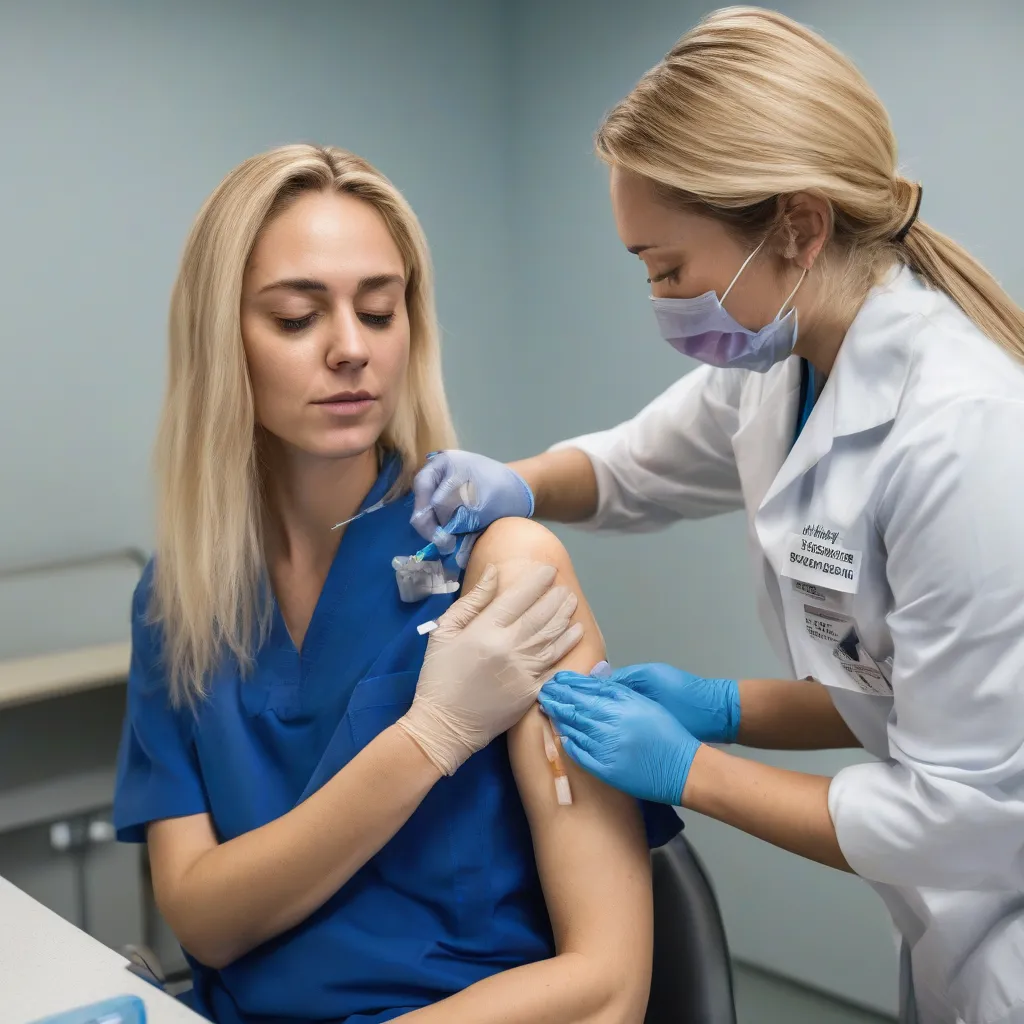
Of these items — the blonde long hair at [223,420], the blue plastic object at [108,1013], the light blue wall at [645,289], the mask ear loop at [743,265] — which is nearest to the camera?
the blue plastic object at [108,1013]

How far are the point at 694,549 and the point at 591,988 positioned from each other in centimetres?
163

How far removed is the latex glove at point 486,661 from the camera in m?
1.24

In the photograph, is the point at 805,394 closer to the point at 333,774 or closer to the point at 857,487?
the point at 857,487

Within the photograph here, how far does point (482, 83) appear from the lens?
2979mm

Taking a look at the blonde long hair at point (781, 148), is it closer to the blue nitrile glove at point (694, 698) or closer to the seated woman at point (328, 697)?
the seated woman at point (328, 697)

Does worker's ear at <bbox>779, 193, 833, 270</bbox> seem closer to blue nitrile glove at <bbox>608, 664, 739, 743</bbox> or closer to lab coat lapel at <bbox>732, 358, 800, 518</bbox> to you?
lab coat lapel at <bbox>732, 358, 800, 518</bbox>

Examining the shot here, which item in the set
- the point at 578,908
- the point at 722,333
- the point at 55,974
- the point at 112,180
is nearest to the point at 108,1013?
the point at 55,974

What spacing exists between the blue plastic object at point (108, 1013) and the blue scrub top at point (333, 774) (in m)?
0.25

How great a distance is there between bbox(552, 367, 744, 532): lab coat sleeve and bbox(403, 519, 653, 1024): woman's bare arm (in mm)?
516

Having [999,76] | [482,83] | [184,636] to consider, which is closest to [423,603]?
[184,636]

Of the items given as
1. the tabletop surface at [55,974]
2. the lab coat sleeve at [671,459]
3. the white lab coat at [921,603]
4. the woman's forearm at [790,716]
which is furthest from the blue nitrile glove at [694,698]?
the tabletop surface at [55,974]

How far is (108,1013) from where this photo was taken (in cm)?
106

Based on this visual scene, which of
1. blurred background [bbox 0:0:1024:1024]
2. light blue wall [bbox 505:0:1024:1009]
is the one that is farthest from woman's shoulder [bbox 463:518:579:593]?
light blue wall [bbox 505:0:1024:1009]

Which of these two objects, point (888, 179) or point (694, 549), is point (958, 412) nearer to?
point (888, 179)
